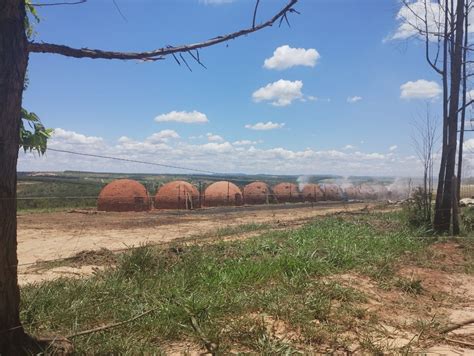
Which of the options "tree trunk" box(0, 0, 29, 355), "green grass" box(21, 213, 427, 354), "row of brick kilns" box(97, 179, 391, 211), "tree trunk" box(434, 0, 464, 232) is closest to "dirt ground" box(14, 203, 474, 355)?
"green grass" box(21, 213, 427, 354)

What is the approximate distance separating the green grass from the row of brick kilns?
13.7 meters

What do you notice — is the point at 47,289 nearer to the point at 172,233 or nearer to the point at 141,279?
the point at 141,279

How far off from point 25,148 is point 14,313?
2.95 metres

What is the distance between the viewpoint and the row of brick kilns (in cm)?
2484

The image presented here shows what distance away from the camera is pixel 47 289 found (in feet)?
17.1

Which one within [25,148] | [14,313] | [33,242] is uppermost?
[25,148]

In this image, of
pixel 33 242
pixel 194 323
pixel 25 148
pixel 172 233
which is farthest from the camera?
pixel 172 233

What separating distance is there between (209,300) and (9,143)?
8.40ft

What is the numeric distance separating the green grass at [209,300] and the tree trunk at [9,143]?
27.5 inches

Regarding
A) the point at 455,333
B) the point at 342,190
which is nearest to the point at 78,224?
the point at 455,333

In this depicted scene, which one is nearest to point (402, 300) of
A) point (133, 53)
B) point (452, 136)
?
point (133, 53)

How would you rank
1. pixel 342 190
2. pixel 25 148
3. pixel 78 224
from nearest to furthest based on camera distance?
pixel 25 148, pixel 78 224, pixel 342 190

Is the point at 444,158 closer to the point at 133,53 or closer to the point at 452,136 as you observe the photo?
the point at 452,136

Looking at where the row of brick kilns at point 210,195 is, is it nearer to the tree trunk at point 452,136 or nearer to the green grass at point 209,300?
the tree trunk at point 452,136
